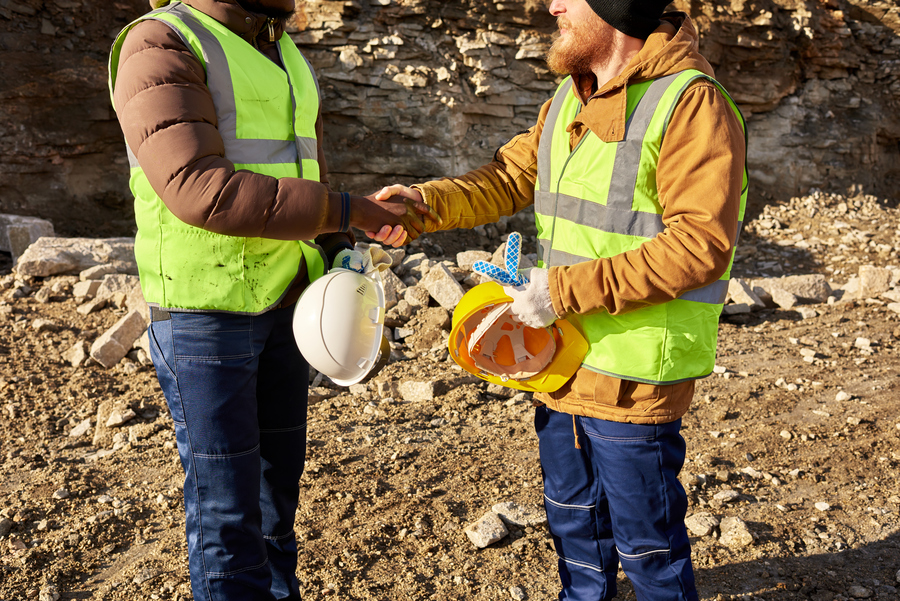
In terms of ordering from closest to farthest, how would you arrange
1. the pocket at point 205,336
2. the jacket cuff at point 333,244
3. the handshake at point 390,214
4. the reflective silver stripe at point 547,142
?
1. the pocket at point 205,336
2. the handshake at point 390,214
3. the reflective silver stripe at point 547,142
4. the jacket cuff at point 333,244

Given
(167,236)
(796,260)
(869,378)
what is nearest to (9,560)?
(167,236)

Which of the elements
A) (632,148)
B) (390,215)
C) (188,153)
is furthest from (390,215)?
(632,148)

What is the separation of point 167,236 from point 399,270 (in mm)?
4490

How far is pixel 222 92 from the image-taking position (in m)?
1.87

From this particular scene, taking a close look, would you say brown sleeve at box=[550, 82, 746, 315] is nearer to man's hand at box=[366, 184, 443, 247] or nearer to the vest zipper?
the vest zipper

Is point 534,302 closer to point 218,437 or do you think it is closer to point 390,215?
point 390,215

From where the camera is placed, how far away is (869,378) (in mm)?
5074

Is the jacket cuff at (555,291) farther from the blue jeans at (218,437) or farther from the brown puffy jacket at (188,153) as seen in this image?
the blue jeans at (218,437)

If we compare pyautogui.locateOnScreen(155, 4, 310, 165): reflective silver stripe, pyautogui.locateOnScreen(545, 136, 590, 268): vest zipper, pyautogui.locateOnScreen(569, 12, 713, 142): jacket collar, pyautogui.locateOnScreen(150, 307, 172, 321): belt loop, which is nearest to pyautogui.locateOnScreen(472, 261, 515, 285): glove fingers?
pyautogui.locateOnScreen(545, 136, 590, 268): vest zipper

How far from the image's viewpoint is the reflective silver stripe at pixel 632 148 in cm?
185

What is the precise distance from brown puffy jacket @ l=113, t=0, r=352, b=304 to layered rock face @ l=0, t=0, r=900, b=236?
727 centimetres

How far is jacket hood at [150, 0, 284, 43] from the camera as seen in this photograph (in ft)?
6.39

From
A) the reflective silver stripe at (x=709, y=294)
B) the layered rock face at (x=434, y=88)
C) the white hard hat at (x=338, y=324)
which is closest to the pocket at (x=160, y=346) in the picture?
the white hard hat at (x=338, y=324)

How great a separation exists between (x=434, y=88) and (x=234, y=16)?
7.42 metres
